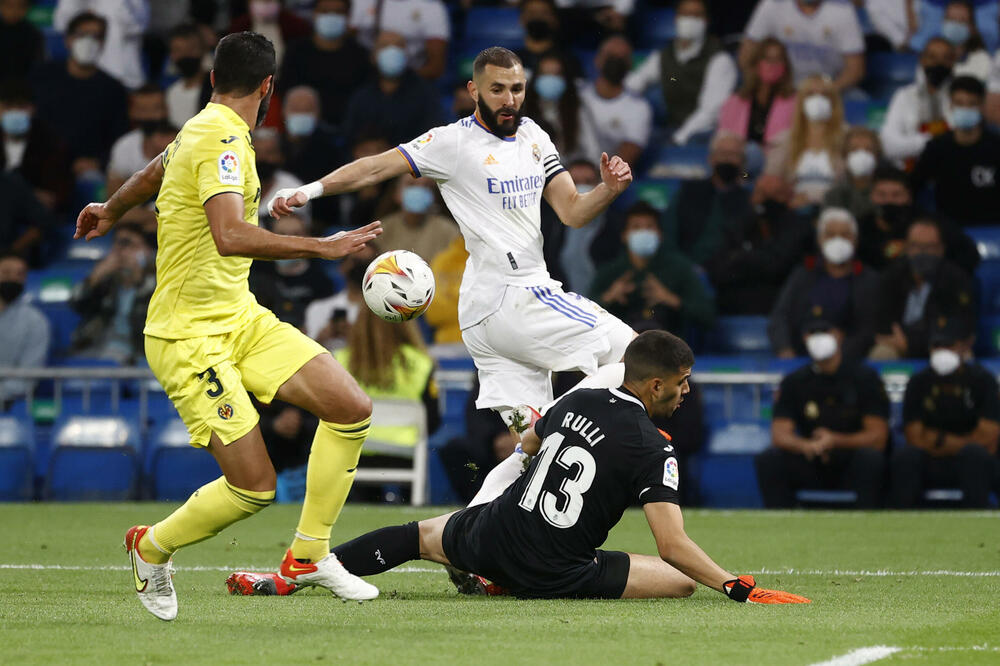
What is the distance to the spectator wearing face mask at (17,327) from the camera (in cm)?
1512

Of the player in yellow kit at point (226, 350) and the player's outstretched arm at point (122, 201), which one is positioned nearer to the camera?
the player in yellow kit at point (226, 350)

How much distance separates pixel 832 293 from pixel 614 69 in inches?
147

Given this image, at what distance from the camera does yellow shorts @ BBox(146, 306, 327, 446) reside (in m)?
6.78

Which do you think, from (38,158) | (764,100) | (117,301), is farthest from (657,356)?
(38,158)

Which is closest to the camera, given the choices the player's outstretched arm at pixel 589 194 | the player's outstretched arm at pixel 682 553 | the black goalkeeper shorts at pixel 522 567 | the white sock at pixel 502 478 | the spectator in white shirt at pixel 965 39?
the player's outstretched arm at pixel 682 553

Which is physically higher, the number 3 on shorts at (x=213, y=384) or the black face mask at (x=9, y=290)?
the number 3 on shorts at (x=213, y=384)

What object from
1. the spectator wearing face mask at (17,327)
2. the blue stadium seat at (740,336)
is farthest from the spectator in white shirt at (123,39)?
the blue stadium seat at (740,336)

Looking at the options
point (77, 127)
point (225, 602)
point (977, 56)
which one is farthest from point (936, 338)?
point (77, 127)

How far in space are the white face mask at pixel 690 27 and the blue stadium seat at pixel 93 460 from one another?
6.80 metres

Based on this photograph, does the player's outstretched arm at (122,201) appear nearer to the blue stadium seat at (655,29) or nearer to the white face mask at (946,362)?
the white face mask at (946,362)

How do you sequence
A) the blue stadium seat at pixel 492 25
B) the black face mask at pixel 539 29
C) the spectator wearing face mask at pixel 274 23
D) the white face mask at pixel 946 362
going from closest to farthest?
the white face mask at pixel 946 362 < the black face mask at pixel 539 29 < the spectator wearing face mask at pixel 274 23 < the blue stadium seat at pixel 492 25

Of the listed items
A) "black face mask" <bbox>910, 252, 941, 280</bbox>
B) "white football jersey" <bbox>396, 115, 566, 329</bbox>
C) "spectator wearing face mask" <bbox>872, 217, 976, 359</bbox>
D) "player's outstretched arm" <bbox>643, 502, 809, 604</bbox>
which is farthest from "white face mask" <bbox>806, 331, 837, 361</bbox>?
"player's outstretched arm" <bbox>643, 502, 809, 604</bbox>

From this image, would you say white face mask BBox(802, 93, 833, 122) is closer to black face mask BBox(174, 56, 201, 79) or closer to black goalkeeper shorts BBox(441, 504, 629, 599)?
black face mask BBox(174, 56, 201, 79)

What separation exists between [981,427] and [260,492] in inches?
322
